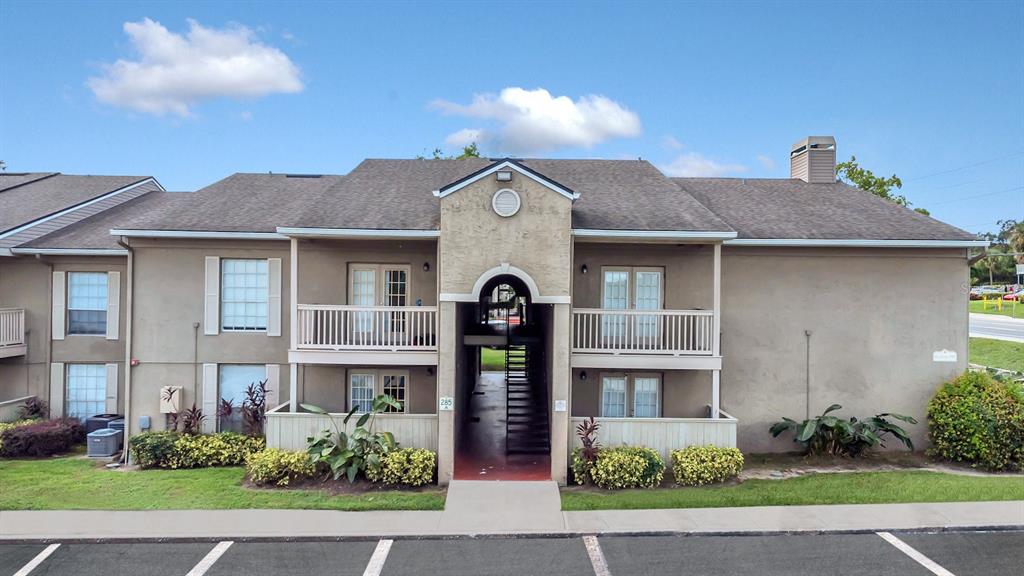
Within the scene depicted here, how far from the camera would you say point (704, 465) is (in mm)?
11023

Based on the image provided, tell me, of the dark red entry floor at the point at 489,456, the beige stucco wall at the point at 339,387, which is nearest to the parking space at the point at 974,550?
the dark red entry floor at the point at 489,456

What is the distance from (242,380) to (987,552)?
14.8 meters

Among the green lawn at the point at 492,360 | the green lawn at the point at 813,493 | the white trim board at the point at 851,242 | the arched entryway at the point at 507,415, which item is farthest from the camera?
the green lawn at the point at 492,360

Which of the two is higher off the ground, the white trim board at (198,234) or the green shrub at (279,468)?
the white trim board at (198,234)

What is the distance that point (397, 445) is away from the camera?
448 inches

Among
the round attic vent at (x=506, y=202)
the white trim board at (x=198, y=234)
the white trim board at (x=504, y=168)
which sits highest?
the white trim board at (x=504, y=168)

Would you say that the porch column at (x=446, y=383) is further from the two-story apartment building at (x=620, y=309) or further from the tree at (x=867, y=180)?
the tree at (x=867, y=180)

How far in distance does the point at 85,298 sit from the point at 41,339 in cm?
154

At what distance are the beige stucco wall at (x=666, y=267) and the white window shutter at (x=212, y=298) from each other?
342 inches

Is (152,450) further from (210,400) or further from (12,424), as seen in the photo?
(12,424)

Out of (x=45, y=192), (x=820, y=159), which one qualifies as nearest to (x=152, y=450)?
(x=45, y=192)

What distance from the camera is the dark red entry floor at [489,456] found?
11539 mm

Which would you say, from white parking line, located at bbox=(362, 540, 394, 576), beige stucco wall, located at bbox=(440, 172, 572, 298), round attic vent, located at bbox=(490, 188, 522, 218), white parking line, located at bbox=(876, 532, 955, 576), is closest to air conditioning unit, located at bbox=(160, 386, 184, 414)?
beige stucco wall, located at bbox=(440, 172, 572, 298)

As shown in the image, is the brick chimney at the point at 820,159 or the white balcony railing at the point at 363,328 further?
the brick chimney at the point at 820,159
